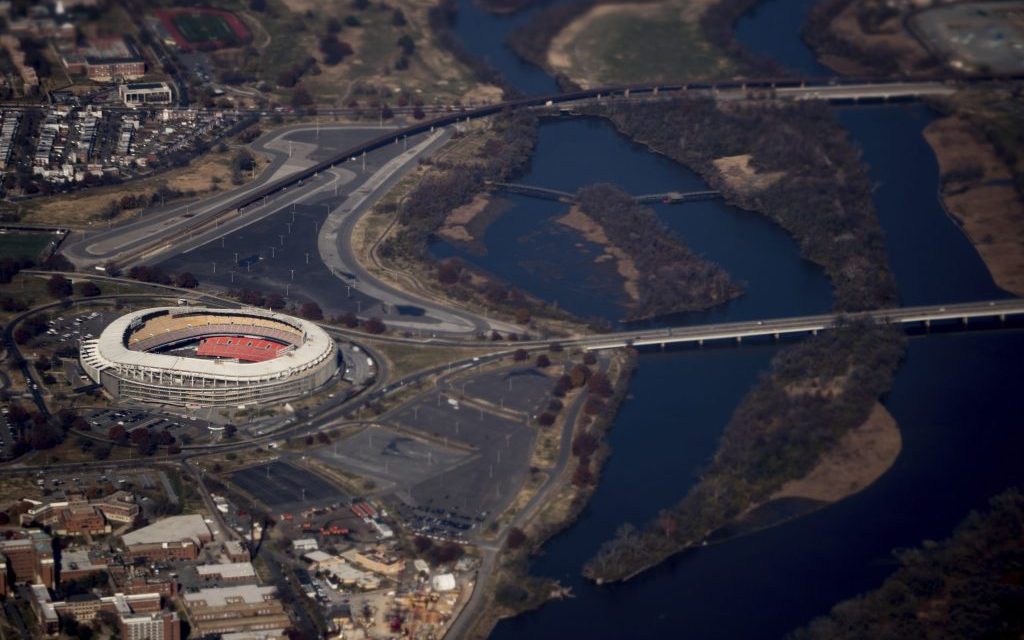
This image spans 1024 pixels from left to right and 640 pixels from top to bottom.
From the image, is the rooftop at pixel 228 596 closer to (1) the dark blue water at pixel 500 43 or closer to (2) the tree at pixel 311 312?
(2) the tree at pixel 311 312

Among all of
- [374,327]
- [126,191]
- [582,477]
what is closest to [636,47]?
[126,191]

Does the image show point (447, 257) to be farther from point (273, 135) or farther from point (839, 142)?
point (839, 142)

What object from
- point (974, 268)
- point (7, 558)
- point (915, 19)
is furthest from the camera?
point (915, 19)

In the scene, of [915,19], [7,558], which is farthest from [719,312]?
[915,19]

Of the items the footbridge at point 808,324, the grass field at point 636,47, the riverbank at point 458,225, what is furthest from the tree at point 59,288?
the grass field at point 636,47

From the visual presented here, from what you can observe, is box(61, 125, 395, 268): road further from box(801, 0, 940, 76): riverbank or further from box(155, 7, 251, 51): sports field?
box(801, 0, 940, 76): riverbank
